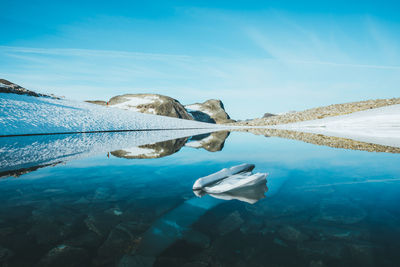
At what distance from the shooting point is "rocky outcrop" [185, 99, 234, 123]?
113375mm

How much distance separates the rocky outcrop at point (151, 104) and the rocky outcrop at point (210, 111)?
2026 cm

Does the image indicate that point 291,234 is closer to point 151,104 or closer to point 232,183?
point 232,183

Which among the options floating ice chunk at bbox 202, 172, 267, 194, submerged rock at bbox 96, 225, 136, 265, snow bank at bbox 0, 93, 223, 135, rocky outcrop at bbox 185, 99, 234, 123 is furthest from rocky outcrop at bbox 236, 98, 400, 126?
rocky outcrop at bbox 185, 99, 234, 123

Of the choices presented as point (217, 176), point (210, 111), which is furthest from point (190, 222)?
point (210, 111)

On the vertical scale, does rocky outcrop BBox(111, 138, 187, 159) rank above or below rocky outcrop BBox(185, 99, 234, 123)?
below

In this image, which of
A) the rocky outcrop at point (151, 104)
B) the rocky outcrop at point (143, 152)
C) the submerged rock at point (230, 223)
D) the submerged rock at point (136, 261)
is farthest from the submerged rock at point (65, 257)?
the rocky outcrop at point (151, 104)

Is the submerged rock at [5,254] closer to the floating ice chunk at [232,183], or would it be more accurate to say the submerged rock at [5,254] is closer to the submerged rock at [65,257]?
the submerged rock at [65,257]

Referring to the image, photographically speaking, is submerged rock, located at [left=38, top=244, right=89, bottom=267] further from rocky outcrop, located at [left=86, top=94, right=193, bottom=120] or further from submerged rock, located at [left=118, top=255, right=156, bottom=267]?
rocky outcrop, located at [left=86, top=94, right=193, bottom=120]

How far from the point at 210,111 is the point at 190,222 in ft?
393

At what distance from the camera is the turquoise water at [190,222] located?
6.53 feet

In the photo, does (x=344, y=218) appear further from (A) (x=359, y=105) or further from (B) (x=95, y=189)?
(A) (x=359, y=105)

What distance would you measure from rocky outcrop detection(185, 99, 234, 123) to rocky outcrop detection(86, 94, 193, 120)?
20.3 m

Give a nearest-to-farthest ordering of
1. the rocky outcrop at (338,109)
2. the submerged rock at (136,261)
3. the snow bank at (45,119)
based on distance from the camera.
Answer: the submerged rock at (136,261) → the snow bank at (45,119) → the rocky outcrop at (338,109)

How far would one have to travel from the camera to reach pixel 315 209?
306 cm
